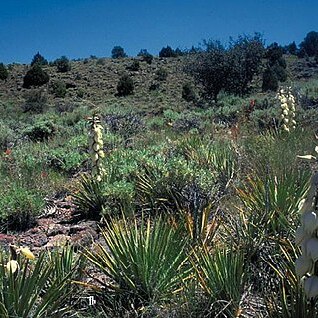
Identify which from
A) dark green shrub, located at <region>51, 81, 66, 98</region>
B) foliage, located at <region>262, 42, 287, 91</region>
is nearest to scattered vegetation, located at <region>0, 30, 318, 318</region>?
foliage, located at <region>262, 42, 287, 91</region>

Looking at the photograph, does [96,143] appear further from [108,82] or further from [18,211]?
[108,82]

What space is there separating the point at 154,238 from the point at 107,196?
220cm

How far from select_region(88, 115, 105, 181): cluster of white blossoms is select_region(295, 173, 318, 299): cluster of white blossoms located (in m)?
3.86

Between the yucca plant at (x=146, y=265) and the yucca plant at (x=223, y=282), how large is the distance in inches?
7.0

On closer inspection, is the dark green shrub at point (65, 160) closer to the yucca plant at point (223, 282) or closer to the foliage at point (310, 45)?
the yucca plant at point (223, 282)

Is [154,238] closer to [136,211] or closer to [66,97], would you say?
[136,211]

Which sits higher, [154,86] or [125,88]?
[154,86]

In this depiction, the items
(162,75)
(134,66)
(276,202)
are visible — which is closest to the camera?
(276,202)

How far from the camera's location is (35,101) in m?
30.5

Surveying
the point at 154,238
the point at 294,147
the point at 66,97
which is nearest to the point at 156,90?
the point at 66,97

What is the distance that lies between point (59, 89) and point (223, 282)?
3242cm

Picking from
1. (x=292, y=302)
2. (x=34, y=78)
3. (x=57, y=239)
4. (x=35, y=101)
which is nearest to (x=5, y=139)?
(x=57, y=239)

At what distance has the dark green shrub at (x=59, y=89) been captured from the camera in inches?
1329

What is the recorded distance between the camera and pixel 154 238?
126 inches
